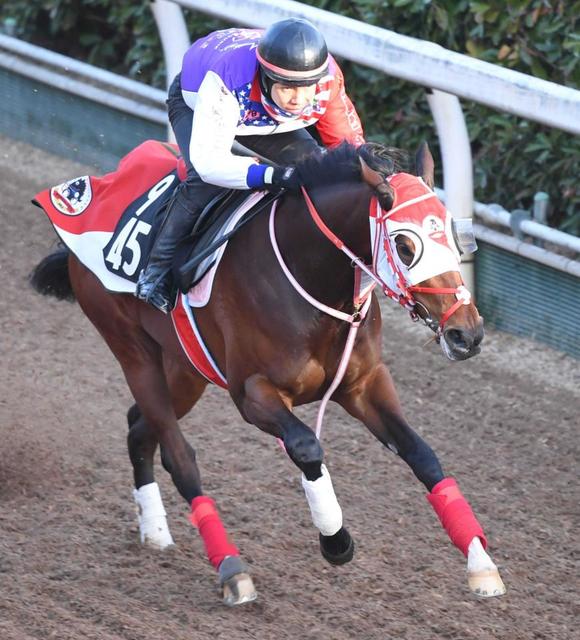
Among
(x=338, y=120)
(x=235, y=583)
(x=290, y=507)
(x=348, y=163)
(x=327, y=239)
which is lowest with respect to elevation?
(x=290, y=507)

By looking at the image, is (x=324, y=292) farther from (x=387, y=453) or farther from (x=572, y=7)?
(x=572, y=7)

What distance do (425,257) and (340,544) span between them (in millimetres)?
1153

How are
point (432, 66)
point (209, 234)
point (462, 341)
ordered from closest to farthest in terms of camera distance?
point (462, 341) < point (209, 234) < point (432, 66)

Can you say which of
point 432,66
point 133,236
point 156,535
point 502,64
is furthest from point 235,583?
point 502,64

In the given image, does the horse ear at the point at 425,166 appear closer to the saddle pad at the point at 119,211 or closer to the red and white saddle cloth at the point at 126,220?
the red and white saddle cloth at the point at 126,220

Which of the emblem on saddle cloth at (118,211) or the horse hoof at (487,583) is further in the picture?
the emblem on saddle cloth at (118,211)

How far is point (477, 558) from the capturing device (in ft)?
14.2

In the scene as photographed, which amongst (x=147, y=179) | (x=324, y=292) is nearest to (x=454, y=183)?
(x=147, y=179)

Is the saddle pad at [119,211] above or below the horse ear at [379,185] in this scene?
below

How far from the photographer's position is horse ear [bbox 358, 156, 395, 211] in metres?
4.06

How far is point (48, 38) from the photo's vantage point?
422 inches

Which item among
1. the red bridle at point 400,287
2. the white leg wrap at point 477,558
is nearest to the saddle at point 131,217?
the red bridle at point 400,287

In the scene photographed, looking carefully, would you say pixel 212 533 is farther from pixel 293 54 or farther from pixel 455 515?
pixel 293 54

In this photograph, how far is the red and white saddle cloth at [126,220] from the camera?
4984 millimetres
